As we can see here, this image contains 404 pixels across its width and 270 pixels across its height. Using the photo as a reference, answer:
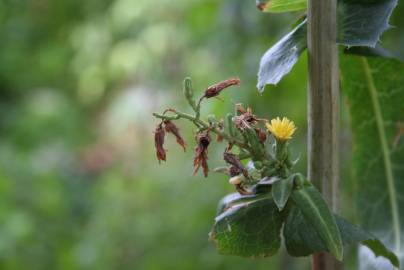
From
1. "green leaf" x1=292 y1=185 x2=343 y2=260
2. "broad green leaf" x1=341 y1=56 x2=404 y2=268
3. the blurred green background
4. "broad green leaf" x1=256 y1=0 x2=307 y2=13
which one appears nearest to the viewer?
"green leaf" x1=292 y1=185 x2=343 y2=260

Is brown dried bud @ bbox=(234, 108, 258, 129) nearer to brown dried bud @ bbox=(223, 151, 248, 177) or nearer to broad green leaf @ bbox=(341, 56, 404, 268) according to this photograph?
brown dried bud @ bbox=(223, 151, 248, 177)

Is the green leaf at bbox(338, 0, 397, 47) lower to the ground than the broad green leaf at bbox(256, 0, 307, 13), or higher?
lower

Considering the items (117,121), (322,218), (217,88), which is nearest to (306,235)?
(322,218)

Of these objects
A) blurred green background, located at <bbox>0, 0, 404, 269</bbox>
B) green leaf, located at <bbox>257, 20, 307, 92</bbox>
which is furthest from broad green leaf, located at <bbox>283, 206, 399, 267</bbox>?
blurred green background, located at <bbox>0, 0, 404, 269</bbox>

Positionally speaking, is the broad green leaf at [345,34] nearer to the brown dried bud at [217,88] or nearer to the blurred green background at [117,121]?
the brown dried bud at [217,88]

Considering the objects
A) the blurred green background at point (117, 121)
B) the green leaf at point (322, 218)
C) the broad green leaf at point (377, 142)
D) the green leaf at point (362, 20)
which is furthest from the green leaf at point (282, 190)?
the blurred green background at point (117, 121)

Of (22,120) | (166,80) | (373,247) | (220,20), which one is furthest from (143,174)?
(373,247)
